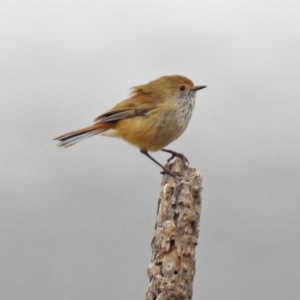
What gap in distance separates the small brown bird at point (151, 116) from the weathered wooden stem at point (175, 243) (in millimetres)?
2315

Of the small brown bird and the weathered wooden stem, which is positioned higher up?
the small brown bird

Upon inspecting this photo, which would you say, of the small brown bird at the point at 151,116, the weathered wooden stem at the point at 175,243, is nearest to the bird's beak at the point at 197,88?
the small brown bird at the point at 151,116

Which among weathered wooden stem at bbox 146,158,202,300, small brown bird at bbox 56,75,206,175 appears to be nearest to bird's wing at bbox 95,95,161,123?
small brown bird at bbox 56,75,206,175

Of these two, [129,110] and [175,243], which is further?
[129,110]

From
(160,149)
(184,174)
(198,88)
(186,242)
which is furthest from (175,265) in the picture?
(198,88)

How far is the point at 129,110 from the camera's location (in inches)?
387

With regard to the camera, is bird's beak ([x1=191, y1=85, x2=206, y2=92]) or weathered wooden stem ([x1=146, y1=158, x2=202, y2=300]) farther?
bird's beak ([x1=191, y1=85, x2=206, y2=92])

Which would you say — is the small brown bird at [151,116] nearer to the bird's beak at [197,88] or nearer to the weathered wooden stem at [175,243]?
the bird's beak at [197,88]

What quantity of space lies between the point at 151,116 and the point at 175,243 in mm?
3092

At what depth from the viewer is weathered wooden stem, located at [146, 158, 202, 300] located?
22.5 feet

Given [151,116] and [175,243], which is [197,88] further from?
[175,243]

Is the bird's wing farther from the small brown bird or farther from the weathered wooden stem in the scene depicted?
the weathered wooden stem

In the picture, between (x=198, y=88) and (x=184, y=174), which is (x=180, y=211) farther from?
(x=198, y=88)

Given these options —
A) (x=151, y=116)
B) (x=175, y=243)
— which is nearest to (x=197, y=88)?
(x=151, y=116)
